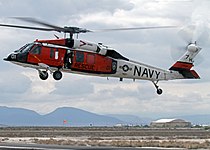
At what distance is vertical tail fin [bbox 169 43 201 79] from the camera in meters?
50.3

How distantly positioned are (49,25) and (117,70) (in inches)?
331

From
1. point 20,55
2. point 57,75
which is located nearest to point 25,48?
point 20,55

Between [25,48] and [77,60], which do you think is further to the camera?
[77,60]

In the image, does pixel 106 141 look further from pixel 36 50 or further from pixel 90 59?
pixel 36 50

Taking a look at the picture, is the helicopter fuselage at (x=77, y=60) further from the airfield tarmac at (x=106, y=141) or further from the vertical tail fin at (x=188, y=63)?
the airfield tarmac at (x=106, y=141)

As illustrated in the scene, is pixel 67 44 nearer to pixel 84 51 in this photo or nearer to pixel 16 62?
pixel 84 51

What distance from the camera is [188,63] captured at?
169 ft

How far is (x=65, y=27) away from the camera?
4275 cm

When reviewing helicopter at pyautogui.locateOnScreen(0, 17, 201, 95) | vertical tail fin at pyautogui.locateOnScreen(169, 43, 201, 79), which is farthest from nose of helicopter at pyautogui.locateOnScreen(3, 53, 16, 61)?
vertical tail fin at pyautogui.locateOnScreen(169, 43, 201, 79)

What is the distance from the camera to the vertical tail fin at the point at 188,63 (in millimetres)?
50281

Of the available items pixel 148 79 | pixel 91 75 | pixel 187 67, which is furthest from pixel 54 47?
pixel 187 67

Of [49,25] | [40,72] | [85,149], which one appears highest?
[49,25]

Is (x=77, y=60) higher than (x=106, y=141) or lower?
higher

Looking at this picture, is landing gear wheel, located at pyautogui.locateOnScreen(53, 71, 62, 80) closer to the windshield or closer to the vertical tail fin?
the windshield
